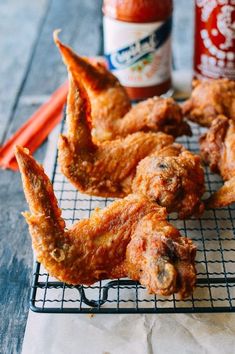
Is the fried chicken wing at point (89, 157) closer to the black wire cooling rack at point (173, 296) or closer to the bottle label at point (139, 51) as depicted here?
the black wire cooling rack at point (173, 296)

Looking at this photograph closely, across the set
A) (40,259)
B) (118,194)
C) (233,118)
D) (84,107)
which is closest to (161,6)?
(233,118)

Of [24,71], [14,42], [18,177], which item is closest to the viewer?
[18,177]

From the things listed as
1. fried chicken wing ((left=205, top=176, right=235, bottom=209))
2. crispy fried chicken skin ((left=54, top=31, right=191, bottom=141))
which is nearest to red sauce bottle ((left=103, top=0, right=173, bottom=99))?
crispy fried chicken skin ((left=54, top=31, right=191, bottom=141))

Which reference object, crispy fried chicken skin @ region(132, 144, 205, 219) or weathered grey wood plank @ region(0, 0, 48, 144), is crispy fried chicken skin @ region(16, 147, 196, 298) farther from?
weathered grey wood plank @ region(0, 0, 48, 144)

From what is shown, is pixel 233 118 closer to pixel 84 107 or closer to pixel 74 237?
pixel 84 107

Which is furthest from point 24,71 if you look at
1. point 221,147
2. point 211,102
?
point 221,147

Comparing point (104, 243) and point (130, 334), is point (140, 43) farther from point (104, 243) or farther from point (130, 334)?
point (130, 334)
